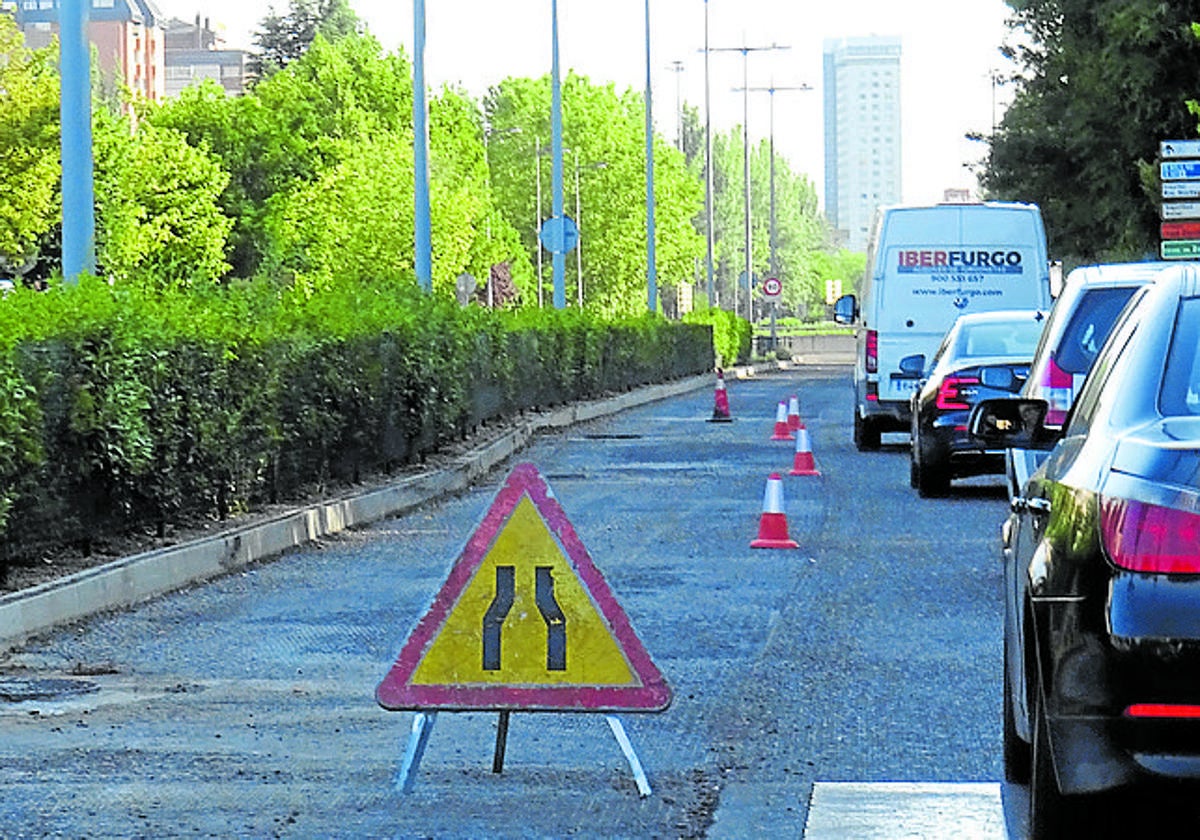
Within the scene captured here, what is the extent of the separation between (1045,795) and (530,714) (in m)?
4.32

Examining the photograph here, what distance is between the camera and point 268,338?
18.8 metres

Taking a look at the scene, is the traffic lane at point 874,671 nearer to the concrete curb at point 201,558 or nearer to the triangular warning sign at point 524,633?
the triangular warning sign at point 524,633

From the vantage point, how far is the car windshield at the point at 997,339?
22.5 metres

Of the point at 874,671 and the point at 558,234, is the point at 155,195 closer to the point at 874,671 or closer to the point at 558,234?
the point at 558,234

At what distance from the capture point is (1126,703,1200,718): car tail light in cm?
518

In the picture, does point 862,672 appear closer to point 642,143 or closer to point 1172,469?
point 1172,469

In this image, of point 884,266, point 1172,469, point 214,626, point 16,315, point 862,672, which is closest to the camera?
point 1172,469

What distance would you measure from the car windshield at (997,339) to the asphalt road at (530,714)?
3478mm

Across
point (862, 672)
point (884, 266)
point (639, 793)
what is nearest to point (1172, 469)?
point (639, 793)

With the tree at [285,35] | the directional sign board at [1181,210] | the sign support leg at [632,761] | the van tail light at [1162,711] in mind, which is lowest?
the sign support leg at [632,761]

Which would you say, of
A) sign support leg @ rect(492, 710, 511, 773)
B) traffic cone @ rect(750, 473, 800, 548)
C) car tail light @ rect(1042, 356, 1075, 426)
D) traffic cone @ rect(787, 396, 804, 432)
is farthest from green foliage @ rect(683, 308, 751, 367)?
sign support leg @ rect(492, 710, 511, 773)

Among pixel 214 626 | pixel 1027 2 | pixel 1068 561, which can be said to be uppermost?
pixel 1027 2

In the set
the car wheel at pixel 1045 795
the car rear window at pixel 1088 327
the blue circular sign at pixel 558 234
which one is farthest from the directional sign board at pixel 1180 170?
the car wheel at pixel 1045 795

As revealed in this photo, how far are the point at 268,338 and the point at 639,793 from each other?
1117cm
